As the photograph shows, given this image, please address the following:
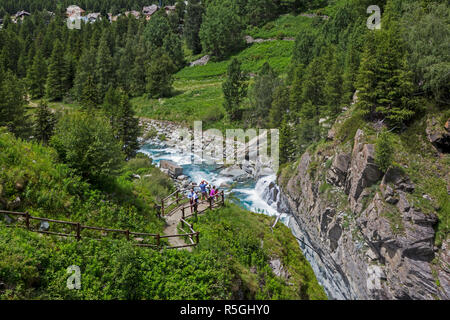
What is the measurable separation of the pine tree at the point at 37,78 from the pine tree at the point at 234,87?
47.5 metres

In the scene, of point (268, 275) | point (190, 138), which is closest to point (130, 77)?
point (190, 138)

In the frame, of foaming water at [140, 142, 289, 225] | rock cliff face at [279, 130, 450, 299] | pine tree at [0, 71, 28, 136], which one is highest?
pine tree at [0, 71, 28, 136]

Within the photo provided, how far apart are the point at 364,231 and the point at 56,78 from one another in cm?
7519

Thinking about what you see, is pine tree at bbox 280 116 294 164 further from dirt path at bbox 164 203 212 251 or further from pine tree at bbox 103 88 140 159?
dirt path at bbox 164 203 212 251

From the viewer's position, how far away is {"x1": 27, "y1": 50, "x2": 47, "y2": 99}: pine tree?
7412 cm

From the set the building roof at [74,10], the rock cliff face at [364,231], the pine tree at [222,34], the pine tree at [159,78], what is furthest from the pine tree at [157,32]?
the rock cliff face at [364,231]

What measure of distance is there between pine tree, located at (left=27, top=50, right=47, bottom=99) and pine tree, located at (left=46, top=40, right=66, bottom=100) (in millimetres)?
2805

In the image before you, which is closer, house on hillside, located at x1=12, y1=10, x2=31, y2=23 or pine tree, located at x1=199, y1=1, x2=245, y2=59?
pine tree, located at x1=199, y1=1, x2=245, y2=59

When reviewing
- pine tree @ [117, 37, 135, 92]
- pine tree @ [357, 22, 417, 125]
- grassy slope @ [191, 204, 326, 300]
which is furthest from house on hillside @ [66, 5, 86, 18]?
grassy slope @ [191, 204, 326, 300]

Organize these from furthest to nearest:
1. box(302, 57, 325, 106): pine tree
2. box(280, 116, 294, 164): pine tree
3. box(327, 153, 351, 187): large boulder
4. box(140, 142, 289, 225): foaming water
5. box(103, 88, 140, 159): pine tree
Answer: box(103, 88, 140, 159): pine tree, box(302, 57, 325, 106): pine tree, box(280, 116, 294, 164): pine tree, box(140, 142, 289, 225): foaming water, box(327, 153, 351, 187): large boulder

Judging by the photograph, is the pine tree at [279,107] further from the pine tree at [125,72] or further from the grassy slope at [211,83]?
the pine tree at [125,72]

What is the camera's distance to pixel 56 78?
7388 cm

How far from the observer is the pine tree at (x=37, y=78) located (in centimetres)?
7412

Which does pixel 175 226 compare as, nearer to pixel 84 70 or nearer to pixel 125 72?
pixel 84 70
